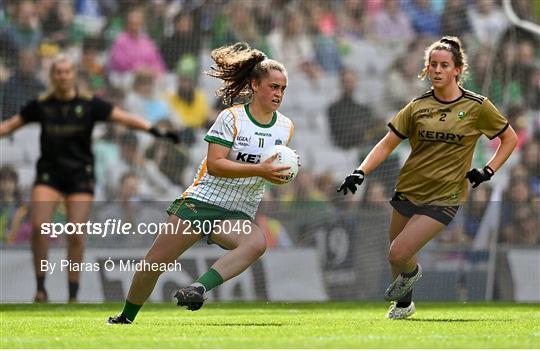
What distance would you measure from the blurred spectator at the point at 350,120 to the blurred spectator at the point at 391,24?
0.90 m

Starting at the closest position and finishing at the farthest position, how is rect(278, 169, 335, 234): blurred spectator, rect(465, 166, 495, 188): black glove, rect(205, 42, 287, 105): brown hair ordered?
rect(205, 42, 287, 105): brown hair
rect(465, 166, 495, 188): black glove
rect(278, 169, 335, 234): blurred spectator

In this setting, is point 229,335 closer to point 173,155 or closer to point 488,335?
point 488,335

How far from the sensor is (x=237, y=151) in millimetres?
8406

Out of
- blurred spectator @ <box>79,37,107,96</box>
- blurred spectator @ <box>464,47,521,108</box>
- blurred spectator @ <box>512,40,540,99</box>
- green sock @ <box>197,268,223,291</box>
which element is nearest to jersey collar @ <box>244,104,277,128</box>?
green sock @ <box>197,268,223,291</box>

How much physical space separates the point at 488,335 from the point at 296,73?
35.1 feet

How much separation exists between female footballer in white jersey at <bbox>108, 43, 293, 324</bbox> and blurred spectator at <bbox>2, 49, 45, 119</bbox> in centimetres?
844

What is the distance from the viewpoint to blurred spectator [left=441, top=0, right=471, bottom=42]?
17.2 metres

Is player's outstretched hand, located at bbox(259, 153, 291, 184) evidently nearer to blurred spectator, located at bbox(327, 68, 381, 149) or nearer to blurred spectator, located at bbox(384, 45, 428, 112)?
blurred spectator, located at bbox(327, 68, 381, 149)

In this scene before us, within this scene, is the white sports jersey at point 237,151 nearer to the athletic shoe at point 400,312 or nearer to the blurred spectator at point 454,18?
the athletic shoe at point 400,312

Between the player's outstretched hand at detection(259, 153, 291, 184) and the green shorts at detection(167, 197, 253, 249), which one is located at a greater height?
the player's outstretched hand at detection(259, 153, 291, 184)

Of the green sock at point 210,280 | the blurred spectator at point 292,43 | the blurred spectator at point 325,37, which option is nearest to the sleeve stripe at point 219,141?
the green sock at point 210,280

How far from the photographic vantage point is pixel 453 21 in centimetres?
1731

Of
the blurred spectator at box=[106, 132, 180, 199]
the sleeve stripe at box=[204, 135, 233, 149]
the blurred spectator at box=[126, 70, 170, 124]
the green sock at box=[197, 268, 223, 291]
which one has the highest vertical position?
the sleeve stripe at box=[204, 135, 233, 149]

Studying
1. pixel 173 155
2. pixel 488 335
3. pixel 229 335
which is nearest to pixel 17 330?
pixel 229 335
